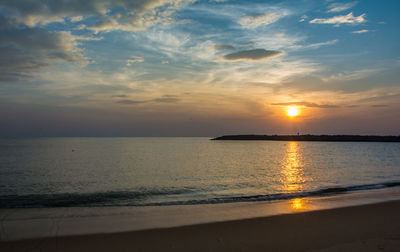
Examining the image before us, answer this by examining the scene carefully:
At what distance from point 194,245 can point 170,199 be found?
9.19 m

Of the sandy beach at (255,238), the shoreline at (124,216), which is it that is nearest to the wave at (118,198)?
the shoreline at (124,216)

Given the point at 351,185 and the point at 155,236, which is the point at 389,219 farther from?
the point at 351,185

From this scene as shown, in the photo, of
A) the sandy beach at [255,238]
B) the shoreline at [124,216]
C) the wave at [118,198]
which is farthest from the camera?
the wave at [118,198]

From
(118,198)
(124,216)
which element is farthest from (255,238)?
(118,198)

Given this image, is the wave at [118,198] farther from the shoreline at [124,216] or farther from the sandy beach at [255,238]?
the sandy beach at [255,238]

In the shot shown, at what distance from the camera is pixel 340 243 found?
802 cm

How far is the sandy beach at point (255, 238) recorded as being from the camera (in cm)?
783

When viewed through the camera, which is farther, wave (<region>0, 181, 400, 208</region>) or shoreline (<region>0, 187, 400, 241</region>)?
wave (<region>0, 181, 400, 208</region>)

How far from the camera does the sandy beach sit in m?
7.83

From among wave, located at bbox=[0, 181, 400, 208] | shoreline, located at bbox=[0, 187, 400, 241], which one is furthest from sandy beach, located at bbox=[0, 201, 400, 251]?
wave, located at bbox=[0, 181, 400, 208]

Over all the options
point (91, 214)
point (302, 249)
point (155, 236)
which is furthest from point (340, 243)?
point (91, 214)

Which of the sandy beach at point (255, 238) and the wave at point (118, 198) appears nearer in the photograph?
the sandy beach at point (255, 238)

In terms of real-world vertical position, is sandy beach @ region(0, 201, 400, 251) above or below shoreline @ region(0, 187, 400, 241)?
above

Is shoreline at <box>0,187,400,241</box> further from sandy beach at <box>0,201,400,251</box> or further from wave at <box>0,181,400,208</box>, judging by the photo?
wave at <box>0,181,400,208</box>
